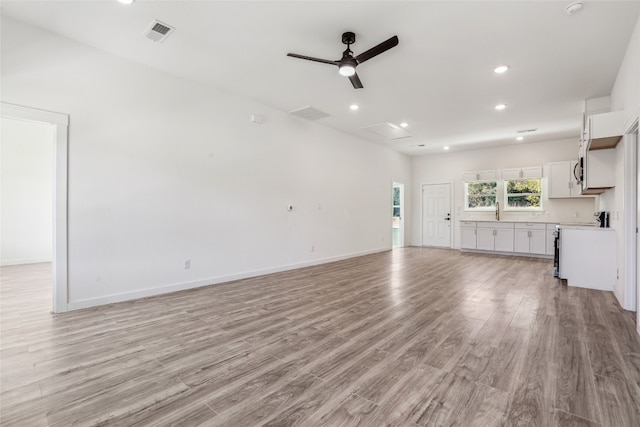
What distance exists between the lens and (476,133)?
722 cm

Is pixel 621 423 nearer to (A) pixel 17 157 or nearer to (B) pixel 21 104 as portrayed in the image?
(B) pixel 21 104

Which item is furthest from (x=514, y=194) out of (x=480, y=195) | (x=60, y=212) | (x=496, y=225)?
(x=60, y=212)

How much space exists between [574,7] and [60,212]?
18.6 ft

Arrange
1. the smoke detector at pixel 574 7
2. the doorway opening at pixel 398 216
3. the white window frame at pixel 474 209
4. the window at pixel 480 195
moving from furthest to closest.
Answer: the doorway opening at pixel 398 216 < the window at pixel 480 195 < the white window frame at pixel 474 209 < the smoke detector at pixel 574 7

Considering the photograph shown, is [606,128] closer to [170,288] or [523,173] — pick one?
[523,173]

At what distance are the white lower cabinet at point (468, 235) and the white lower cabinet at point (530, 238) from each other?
3.33ft

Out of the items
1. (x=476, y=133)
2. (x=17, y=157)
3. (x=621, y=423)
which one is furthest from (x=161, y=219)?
(x=476, y=133)

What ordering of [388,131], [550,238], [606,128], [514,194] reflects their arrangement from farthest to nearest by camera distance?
1. [514,194]
2. [550,238]
3. [388,131]
4. [606,128]

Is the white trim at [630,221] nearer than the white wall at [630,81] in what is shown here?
No

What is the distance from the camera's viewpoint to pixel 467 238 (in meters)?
8.52

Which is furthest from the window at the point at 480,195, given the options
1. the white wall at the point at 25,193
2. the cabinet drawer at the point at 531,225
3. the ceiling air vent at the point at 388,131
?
the white wall at the point at 25,193

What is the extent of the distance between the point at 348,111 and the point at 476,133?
3.61 metres

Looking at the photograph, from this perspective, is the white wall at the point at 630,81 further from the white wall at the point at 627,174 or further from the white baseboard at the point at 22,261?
the white baseboard at the point at 22,261

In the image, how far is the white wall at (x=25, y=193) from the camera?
20.7ft
